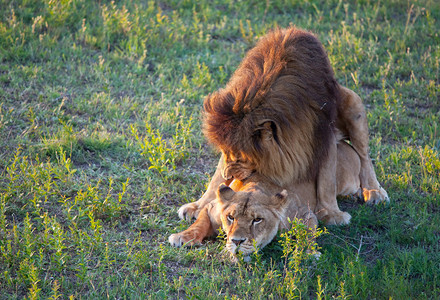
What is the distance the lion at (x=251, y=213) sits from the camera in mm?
4094

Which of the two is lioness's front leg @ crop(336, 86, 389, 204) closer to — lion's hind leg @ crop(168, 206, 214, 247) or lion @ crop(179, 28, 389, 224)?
lion @ crop(179, 28, 389, 224)

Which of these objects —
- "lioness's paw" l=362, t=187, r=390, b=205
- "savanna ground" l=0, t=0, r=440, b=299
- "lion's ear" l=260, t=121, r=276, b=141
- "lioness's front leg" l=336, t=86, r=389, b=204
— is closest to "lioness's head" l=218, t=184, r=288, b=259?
"savanna ground" l=0, t=0, r=440, b=299

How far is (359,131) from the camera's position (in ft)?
18.7

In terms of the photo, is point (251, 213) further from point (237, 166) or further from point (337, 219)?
point (337, 219)

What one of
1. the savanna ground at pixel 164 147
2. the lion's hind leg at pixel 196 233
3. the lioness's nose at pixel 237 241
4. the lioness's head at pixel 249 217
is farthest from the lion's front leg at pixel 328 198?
the lioness's nose at pixel 237 241

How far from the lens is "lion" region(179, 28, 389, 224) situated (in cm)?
434

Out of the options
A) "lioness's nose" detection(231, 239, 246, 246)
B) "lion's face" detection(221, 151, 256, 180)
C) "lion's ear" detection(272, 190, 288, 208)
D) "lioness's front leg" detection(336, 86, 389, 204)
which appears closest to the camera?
"lioness's nose" detection(231, 239, 246, 246)

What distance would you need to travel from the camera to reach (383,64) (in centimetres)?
841

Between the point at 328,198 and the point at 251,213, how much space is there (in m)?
1.17

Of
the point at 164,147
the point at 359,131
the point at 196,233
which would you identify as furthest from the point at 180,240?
the point at 359,131

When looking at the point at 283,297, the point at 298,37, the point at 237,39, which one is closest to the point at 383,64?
the point at 237,39

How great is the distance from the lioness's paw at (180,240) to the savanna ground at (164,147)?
0.26 feet

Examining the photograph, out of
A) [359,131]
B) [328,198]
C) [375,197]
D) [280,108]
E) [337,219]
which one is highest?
[280,108]

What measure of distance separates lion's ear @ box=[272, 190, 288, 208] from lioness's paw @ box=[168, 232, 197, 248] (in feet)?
2.39
